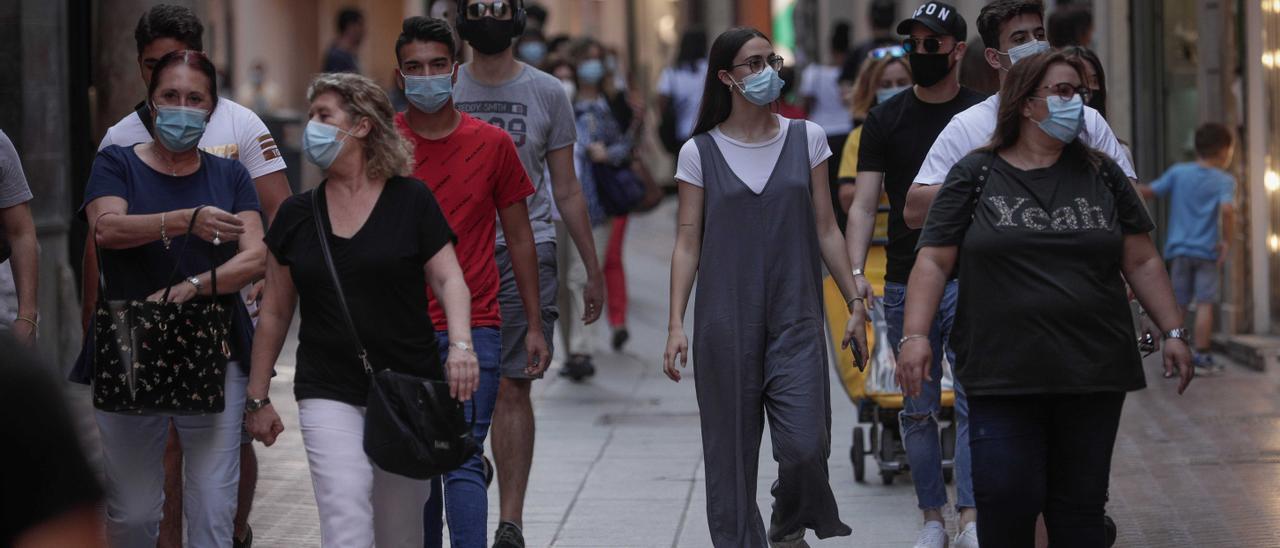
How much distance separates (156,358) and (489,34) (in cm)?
199

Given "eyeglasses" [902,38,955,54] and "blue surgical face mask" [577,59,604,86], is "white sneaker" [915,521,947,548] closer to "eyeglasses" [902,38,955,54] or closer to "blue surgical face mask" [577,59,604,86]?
"eyeglasses" [902,38,955,54]

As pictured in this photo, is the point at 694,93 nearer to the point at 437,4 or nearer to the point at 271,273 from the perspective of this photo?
the point at 437,4

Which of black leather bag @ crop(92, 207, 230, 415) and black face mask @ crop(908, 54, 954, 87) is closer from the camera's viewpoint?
black leather bag @ crop(92, 207, 230, 415)

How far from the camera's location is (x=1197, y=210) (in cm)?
1170

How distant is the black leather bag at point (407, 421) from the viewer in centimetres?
496

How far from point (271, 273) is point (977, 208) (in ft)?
6.30

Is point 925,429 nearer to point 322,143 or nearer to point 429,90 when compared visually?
point 429,90

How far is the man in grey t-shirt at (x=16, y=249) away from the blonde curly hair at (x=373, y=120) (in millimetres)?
1396

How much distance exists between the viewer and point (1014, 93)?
534cm

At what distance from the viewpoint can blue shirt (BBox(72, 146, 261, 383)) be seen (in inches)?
227

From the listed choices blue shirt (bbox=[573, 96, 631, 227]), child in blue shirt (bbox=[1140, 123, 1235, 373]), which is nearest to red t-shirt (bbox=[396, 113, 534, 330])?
blue shirt (bbox=[573, 96, 631, 227])

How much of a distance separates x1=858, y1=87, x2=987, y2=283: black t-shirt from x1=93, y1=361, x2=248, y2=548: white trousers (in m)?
2.49

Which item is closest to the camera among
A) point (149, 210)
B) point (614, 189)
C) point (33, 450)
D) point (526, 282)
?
point (33, 450)

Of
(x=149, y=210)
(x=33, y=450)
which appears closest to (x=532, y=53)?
(x=149, y=210)
